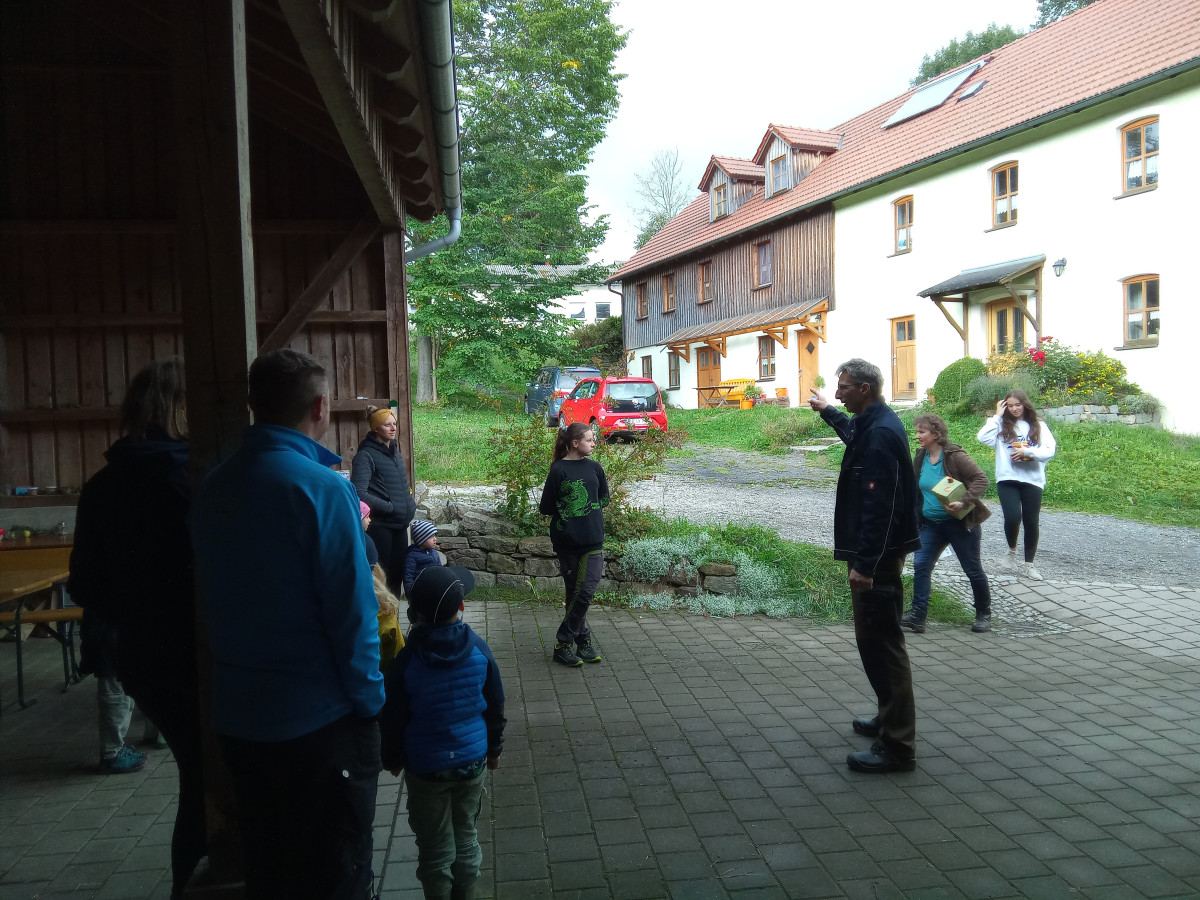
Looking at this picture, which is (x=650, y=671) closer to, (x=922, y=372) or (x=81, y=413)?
(x=81, y=413)

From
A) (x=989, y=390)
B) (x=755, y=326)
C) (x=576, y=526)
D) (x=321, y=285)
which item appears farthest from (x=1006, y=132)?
(x=576, y=526)

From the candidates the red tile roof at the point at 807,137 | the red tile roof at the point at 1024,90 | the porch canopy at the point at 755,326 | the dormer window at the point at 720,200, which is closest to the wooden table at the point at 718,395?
the porch canopy at the point at 755,326

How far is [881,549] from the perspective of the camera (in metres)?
4.39

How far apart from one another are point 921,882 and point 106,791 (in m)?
3.71

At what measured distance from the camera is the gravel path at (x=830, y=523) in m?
8.95

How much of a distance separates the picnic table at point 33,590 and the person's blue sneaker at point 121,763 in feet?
2.50

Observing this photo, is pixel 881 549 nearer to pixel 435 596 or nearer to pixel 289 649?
pixel 435 596

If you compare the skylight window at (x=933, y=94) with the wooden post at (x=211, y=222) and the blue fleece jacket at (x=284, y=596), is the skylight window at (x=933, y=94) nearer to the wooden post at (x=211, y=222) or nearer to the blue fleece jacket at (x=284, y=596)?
the wooden post at (x=211, y=222)

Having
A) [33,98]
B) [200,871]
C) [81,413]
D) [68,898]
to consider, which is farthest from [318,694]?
[33,98]

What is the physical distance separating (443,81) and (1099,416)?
15656 mm

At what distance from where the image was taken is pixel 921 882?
11.1ft

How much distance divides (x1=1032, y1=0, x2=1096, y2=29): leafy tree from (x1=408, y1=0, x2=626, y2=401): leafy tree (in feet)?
80.3

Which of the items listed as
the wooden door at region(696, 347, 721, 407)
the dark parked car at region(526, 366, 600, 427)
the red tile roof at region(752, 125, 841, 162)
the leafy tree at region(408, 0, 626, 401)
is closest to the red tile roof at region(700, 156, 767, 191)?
the red tile roof at region(752, 125, 841, 162)

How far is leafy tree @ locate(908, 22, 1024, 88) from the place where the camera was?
146 ft
